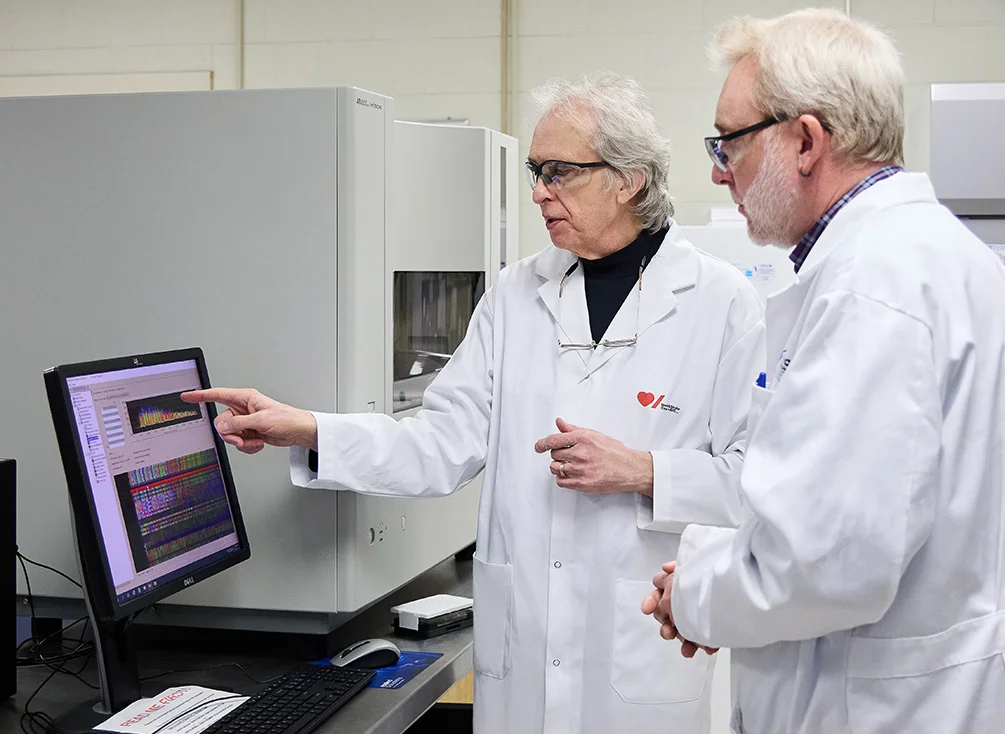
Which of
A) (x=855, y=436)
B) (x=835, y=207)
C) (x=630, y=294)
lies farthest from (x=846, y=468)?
(x=630, y=294)

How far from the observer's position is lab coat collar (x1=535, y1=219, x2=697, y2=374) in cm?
163

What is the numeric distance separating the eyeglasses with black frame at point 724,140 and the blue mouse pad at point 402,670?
0.85 metres

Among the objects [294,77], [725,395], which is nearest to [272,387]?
[725,395]

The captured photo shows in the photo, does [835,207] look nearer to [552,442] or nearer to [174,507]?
[552,442]

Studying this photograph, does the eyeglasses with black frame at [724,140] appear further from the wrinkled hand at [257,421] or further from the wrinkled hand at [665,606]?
the wrinkled hand at [257,421]

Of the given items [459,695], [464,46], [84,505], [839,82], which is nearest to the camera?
[839,82]

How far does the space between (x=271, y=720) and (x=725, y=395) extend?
78 centimetres

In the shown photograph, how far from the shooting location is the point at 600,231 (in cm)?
165

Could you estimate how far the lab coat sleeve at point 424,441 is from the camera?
155 cm

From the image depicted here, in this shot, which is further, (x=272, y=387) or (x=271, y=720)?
(x=272, y=387)

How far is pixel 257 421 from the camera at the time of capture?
1524 mm

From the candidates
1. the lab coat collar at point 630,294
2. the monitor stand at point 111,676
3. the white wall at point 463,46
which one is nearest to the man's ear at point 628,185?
the lab coat collar at point 630,294

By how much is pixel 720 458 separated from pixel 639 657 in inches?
12.1

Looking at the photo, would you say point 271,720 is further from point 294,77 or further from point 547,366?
point 294,77
